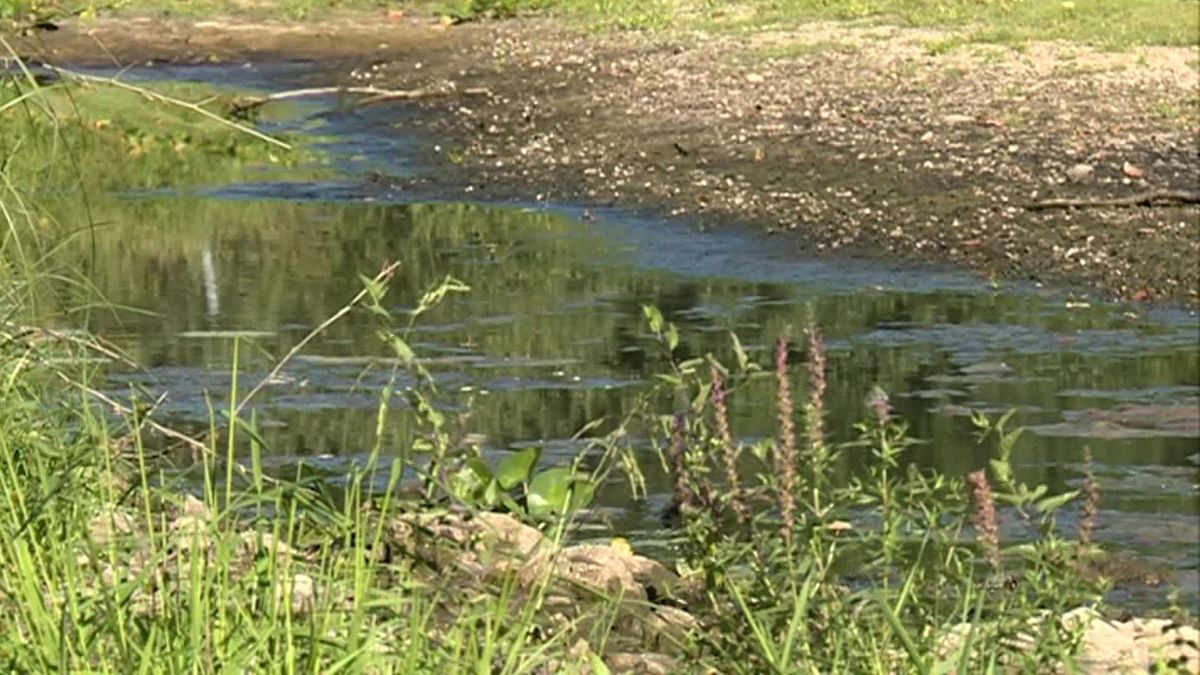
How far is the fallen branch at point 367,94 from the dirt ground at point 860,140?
0.59 ft

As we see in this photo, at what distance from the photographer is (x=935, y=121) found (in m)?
14.9

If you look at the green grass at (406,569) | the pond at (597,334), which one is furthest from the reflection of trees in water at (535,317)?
the green grass at (406,569)

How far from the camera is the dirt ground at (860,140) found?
1221cm

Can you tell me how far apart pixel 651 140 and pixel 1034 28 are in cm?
333

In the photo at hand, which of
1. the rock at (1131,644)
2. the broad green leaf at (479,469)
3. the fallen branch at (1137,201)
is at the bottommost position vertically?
the fallen branch at (1137,201)

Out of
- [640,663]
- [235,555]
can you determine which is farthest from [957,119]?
[235,555]

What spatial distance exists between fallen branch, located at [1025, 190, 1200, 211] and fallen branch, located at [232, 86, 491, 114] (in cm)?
725

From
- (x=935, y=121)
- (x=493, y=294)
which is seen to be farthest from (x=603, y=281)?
(x=935, y=121)

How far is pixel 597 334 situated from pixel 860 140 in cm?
423

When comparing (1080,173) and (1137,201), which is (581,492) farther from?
→ (1080,173)

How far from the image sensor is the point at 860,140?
47.9ft

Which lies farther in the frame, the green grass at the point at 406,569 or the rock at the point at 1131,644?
the rock at the point at 1131,644

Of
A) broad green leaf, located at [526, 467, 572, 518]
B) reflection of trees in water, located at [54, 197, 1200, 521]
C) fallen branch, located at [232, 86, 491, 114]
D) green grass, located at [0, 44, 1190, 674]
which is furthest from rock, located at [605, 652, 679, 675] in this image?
fallen branch, located at [232, 86, 491, 114]

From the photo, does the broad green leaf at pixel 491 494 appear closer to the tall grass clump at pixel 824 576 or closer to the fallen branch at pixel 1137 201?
the tall grass clump at pixel 824 576
